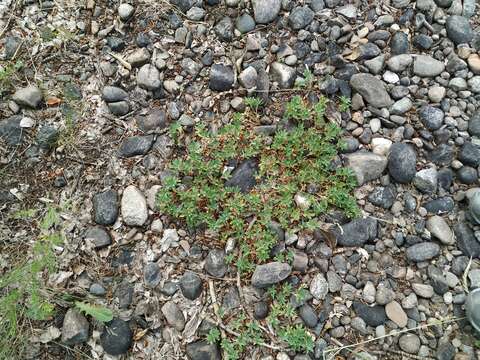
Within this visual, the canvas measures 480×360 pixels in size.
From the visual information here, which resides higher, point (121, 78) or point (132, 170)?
point (121, 78)

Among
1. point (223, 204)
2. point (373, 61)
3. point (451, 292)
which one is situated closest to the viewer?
point (451, 292)

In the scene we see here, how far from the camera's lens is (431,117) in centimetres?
334

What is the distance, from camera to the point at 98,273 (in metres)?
3.19

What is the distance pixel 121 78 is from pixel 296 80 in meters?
1.22

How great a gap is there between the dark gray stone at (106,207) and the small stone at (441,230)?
1966mm

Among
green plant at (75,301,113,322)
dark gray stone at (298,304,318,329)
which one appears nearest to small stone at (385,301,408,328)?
dark gray stone at (298,304,318,329)

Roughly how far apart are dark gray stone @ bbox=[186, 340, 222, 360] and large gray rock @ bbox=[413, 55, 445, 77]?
2219mm

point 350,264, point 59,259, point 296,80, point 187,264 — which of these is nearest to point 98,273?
point 59,259

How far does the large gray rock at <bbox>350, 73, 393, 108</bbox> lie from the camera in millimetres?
3383

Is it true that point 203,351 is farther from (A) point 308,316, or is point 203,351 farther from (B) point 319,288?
(B) point 319,288

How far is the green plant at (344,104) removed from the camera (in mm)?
3377

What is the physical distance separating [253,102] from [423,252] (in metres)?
1.43

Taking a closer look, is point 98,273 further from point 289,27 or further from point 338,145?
point 289,27

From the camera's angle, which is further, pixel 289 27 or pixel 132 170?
pixel 289 27
